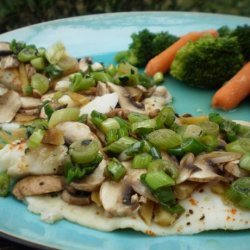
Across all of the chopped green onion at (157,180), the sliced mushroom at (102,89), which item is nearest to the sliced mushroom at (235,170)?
the chopped green onion at (157,180)

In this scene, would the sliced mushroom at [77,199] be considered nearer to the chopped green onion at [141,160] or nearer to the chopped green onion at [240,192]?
the chopped green onion at [141,160]

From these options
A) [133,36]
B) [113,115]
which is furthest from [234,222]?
[133,36]

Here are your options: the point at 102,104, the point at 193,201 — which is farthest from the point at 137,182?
the point at 102,104

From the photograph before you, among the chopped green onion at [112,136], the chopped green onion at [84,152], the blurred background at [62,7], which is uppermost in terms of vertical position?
the chopped green onion at [84,152]

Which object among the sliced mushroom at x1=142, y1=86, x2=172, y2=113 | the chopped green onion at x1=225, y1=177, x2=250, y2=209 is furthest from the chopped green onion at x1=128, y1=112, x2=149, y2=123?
the chopped green onion at x1=225, y1=177, x2=250, y2=209

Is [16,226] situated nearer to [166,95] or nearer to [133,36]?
[166,95]

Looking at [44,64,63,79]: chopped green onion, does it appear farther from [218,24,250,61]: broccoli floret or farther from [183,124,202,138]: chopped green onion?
[218,24,250,61]: broccoli floret

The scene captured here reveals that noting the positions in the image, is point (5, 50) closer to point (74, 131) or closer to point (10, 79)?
point (10, 79)

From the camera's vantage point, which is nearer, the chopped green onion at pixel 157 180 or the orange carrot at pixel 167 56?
the chopped green onion at pixel 157 180
